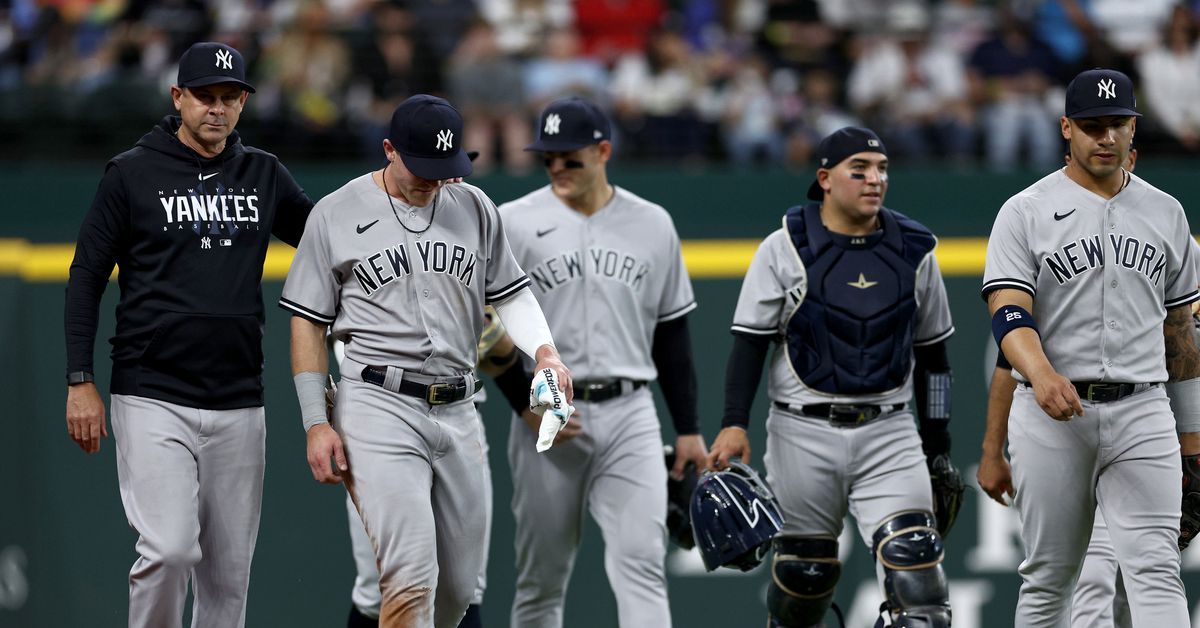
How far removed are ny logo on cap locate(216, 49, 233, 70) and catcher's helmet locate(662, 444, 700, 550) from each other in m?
2.38

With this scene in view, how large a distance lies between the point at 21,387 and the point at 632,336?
10.7 ft

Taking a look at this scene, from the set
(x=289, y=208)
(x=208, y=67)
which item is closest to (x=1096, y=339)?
(x=289, y=208)

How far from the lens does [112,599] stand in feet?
23.1

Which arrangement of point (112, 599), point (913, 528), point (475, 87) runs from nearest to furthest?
point (913, 528) < point (112, 599) < point (475, 87)

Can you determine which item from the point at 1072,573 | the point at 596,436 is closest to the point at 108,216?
the point at 596,436

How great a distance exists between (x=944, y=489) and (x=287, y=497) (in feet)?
11.0

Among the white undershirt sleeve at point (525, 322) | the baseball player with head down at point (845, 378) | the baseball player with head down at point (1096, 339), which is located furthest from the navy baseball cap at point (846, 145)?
the white undershirt sleeve at point (525, 322)

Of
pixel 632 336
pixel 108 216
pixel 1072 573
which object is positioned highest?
pixel 108 216

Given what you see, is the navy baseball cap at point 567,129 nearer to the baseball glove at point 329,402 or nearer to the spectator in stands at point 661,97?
the baseball glove at point 329,402

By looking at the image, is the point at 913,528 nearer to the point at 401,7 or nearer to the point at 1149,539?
the point at 1149,539

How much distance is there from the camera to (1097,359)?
496 centimetres

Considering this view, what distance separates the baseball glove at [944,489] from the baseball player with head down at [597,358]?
3.15 feet

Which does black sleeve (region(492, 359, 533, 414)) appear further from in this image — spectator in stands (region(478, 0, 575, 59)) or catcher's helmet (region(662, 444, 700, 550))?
spectator in stands (region(478, 0, 575, 59))

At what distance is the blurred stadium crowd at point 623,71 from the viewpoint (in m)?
8.51
